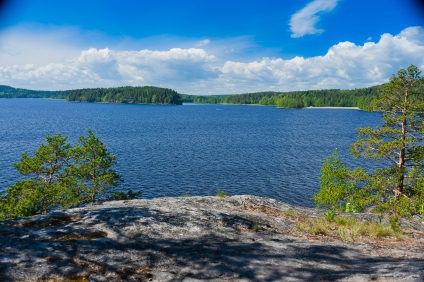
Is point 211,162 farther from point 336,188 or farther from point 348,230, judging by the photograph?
point 348,230

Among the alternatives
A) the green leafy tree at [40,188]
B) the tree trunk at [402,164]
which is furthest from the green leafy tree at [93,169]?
the tree trunk at [402,164]

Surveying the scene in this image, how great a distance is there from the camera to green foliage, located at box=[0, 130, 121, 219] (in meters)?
24.3

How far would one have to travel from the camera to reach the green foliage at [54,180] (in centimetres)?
2430

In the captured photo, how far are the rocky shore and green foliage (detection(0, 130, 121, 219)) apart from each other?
18.1 metres

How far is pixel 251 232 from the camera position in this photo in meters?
8.40

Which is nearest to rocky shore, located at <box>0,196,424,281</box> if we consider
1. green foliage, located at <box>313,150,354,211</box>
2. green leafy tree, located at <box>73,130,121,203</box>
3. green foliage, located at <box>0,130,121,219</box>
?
green foliage, located at <box>313,150,354,211</box>

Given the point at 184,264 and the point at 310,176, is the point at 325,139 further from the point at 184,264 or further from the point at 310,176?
the point at 184,264

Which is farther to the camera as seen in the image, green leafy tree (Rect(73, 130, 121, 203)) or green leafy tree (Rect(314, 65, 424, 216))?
green leafy tree (Rect(73, 130, 121, 203))

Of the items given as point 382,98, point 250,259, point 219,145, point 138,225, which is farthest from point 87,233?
point 219,145

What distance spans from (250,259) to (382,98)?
2134 centimetres

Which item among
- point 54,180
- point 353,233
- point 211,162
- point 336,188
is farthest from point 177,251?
point 211,162

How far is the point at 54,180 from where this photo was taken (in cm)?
2941

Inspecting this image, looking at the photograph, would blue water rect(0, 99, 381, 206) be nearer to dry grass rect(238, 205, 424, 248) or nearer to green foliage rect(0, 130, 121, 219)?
green foliage rect(0, 130, 121, 219)

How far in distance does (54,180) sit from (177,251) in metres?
27.4
